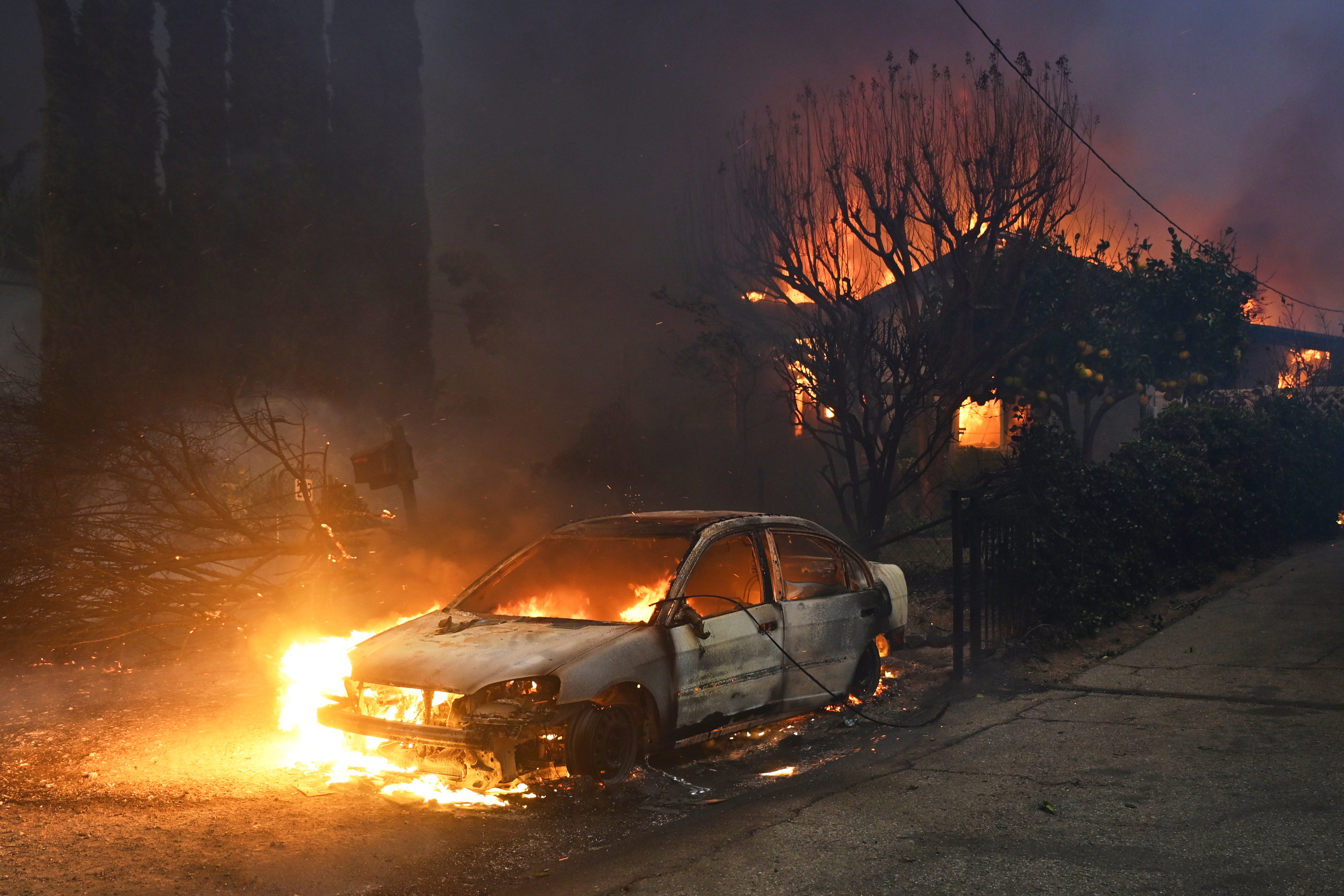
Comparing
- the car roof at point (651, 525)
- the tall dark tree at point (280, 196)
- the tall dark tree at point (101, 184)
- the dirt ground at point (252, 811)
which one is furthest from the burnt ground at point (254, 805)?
the tall dark tree at point (280, 196)

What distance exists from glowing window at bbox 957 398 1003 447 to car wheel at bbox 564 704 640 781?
19.5 m

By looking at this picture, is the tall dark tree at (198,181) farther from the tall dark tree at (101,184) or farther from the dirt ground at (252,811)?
the dirt ground at (252,811)

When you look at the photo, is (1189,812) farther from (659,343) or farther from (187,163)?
(187,163)

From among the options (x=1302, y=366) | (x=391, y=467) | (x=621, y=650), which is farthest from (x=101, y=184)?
(x=1302, y=366)

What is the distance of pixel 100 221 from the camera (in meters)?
21.8

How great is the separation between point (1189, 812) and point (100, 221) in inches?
914

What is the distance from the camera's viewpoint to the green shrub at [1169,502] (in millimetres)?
8875

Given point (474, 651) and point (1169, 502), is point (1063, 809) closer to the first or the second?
point (474, 651)

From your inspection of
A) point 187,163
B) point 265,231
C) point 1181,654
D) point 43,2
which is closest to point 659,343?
point 265,231

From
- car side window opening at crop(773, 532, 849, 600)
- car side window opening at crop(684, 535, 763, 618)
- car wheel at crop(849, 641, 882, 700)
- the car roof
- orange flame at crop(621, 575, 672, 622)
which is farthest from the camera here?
car wheel at crop(849, 641, 882, 700)

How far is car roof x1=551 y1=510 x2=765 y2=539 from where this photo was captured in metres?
6.26

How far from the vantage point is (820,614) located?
658 cm

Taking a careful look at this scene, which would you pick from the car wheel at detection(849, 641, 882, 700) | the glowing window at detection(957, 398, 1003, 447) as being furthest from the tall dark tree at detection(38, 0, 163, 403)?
the glowing window at detection(957, 398, 1003, 447)

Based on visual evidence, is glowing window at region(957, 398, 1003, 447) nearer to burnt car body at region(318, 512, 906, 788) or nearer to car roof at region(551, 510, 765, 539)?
burnt car body at region(318, 512, 906, 788)
